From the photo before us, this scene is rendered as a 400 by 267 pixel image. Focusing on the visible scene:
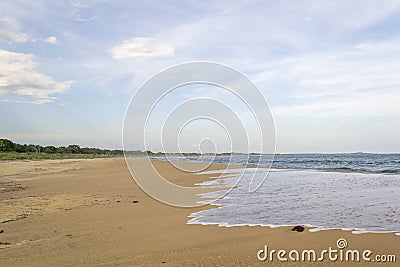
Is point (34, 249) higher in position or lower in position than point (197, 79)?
lower

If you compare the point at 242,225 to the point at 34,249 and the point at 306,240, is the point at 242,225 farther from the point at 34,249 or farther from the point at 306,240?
the point at 34,249

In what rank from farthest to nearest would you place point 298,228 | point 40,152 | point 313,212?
point 40,152 < point 313,212 < point 298,228

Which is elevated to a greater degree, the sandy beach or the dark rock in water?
the dark rock in water

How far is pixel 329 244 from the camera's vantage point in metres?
5.49

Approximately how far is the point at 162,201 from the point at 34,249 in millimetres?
5692

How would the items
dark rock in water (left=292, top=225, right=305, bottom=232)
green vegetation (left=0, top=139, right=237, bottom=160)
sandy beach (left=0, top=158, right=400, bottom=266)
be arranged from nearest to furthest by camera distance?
1. sandy beach (left=0, top=158, right=400, bottom=266)
2. dark rock in water (left=292, top=225, right=305, bottom=232)
3. green vegetation (left=0, top=139, right=237, bottom=160)

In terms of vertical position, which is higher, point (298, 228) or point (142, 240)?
point (298, 228)

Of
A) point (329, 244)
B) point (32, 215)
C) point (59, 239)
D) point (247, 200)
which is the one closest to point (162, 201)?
point (247, 200)

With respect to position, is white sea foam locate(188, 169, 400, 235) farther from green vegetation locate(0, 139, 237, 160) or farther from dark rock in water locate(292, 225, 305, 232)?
green vegetation locate(0, 139, 237, 160)

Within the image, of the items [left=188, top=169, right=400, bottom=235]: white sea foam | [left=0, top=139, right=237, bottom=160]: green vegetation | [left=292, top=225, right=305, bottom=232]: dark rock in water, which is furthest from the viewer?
[left=0, top=139, right=237, bottom=160]: green vegetation

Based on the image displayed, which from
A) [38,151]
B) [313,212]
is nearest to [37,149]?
[38,151]

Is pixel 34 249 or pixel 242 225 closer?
pixel 34 249

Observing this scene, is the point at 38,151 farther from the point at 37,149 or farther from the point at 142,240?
the point at 142,240

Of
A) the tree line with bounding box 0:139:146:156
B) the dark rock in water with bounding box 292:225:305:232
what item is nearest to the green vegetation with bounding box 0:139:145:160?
the tree line with bounding box 0:139:146:156
